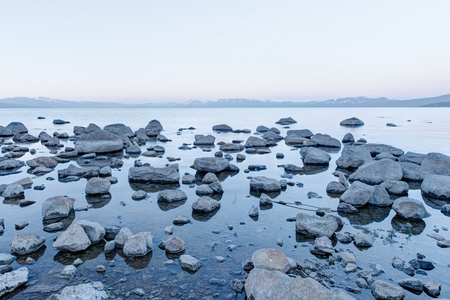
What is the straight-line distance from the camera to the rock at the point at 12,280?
509cm

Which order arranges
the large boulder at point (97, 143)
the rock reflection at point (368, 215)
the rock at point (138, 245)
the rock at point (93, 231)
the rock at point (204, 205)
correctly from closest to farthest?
1. the rock at point (138, 245)
2. the rock at point (93, 231)
3. the rock reflection at point (368, 215)
4. the rock at point (204, 205)
5. the large boulder at point (97, 143)

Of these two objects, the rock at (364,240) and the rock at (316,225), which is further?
the rock at (316,225)

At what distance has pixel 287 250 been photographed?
6.79m

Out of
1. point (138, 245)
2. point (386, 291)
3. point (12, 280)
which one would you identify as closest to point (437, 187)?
point (386, 291)

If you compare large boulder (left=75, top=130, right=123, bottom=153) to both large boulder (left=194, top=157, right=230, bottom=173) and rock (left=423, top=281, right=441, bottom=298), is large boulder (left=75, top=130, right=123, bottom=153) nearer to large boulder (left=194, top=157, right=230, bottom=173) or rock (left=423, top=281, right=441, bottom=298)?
large boulder (left=194, top=157, right=230, bottom=173)

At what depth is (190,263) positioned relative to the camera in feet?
19.5

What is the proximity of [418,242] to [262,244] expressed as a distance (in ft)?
13.3

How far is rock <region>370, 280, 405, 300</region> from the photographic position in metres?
5.06

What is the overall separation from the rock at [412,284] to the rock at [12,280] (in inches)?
281

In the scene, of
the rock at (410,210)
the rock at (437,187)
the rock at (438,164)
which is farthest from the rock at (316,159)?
the rock at (410,210)

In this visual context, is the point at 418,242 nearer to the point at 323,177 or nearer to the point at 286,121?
the point at 323,177

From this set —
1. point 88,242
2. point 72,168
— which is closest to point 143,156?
point 72,168

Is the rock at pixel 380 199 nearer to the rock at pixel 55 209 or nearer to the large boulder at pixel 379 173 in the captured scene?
the large boulder at pixel 379 173

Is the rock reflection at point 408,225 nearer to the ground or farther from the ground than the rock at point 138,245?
nearer to the ground
